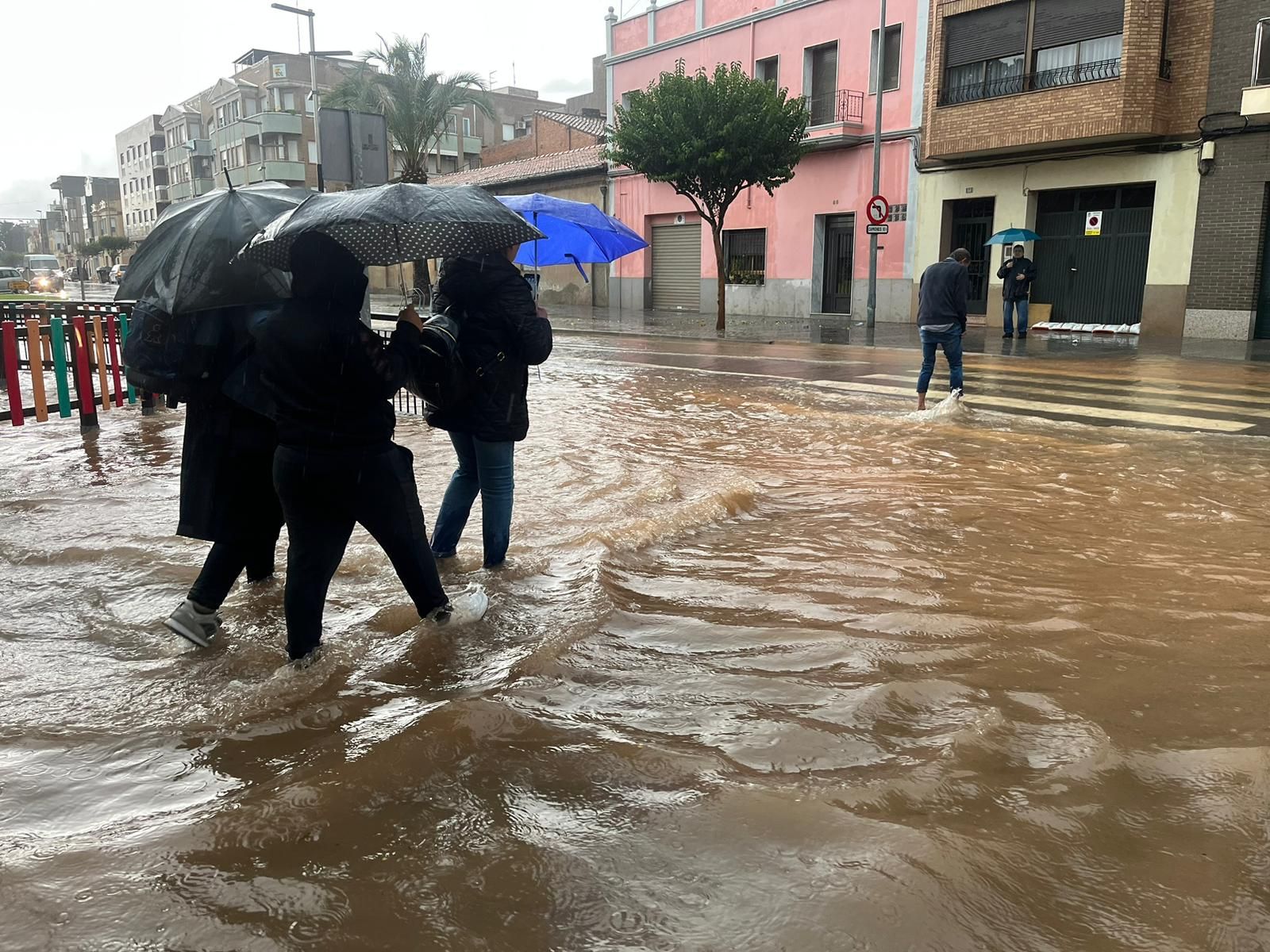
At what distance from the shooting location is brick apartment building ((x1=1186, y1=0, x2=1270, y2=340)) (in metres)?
18.5

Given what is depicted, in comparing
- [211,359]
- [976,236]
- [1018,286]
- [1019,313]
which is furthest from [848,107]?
[211,359]

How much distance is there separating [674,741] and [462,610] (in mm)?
1354

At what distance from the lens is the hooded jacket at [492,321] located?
13.5ft

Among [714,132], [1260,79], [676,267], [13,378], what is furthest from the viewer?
[676,267]

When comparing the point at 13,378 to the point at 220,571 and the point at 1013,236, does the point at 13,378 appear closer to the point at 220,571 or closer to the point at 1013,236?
the point at 220,571

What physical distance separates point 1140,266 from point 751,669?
68.2ft

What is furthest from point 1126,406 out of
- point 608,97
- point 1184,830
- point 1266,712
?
point 608,97

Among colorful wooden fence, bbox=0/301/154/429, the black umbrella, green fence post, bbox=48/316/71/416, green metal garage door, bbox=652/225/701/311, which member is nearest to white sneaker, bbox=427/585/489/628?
the black umbrella

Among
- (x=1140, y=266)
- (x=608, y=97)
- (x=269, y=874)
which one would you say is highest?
(x=608, y=97)

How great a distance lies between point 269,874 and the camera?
7.98 ft

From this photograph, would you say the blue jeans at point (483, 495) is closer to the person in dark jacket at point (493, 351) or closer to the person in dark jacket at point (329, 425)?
the person in dark jacket at point (493, 351)

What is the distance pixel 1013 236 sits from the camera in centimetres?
2198

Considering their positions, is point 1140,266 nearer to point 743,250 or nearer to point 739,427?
point 743,250

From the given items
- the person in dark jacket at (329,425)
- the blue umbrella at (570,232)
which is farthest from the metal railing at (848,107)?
the person in dark jacket at (329,425)
